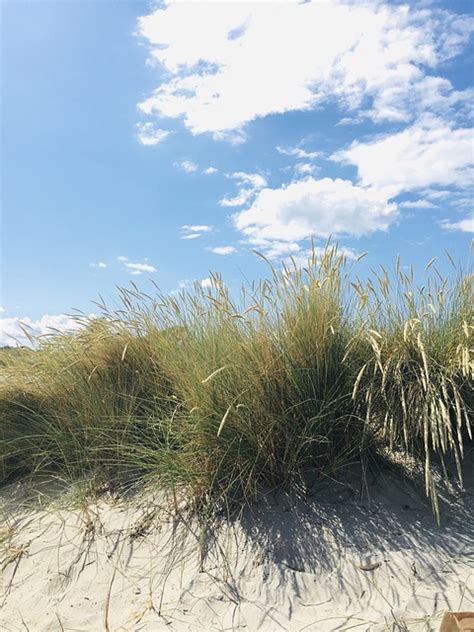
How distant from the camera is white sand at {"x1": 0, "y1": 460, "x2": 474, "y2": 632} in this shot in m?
2.54

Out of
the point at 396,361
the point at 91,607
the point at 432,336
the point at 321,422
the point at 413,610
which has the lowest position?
the point at 91,607

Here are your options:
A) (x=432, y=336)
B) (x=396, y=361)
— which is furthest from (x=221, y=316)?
(x=432, y=336)

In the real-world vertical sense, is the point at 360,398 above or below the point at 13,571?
above

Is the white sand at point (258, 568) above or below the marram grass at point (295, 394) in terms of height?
below

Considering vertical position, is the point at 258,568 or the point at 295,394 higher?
the point at 295,394

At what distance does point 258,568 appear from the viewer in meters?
2.84

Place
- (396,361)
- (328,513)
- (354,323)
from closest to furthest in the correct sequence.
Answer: (328,513), (396,361), (354,323)

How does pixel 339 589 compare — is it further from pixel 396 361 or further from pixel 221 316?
pixel 221 316

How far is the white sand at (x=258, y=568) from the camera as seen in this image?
2.54m

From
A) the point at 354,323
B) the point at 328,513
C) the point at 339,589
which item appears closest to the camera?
the point at 339,589

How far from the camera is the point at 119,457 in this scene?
403cm

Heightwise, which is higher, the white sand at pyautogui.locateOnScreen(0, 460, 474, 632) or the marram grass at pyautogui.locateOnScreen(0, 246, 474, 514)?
the marram grass at pyautogui.locateOnScreen(0, 246, 474, 514)

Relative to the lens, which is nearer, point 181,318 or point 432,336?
point 432,336

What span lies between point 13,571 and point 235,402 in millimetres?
1735
